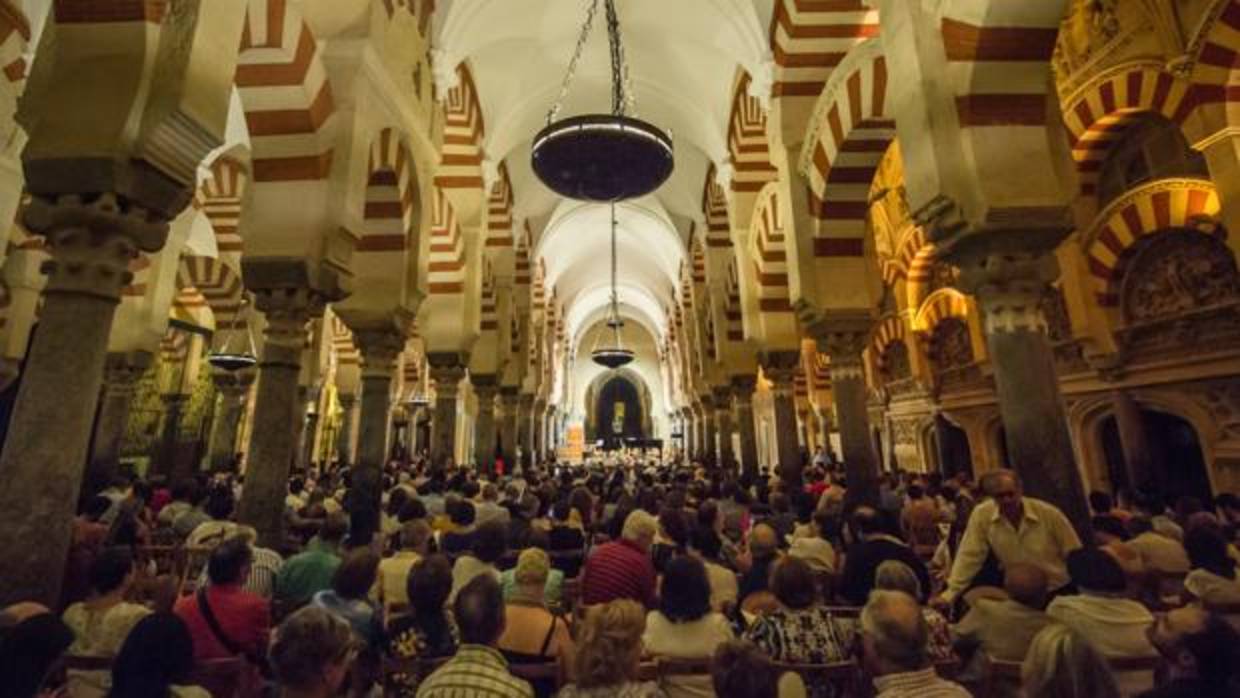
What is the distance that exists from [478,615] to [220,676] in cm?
76

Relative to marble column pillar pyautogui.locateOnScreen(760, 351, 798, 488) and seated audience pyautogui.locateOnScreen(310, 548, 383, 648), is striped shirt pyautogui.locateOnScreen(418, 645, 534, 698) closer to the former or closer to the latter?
seated audience pyautogui.locateOnScreen(310, 548, 383, 648)

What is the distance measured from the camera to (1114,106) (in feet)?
16.9

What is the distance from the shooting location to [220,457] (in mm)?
7305

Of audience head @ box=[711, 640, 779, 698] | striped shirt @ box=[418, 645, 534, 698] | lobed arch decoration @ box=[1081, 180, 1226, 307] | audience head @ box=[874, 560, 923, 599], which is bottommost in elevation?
striped shirt @ box=[418, 645, 534, 698]

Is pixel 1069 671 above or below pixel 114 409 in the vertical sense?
below

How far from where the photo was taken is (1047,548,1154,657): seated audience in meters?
1.58

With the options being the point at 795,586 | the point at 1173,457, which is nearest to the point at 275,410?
the point at 795,586

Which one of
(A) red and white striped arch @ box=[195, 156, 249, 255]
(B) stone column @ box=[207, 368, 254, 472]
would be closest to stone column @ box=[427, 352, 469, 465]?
(B) stone column @ box=[207, 368, 254, 472]

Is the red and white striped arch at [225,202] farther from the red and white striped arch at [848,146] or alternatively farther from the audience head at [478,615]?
the audience head at [478,615]

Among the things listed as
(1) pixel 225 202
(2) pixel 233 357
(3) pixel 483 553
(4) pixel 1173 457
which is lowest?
(3) pixel 483 553

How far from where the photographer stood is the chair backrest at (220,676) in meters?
1.48

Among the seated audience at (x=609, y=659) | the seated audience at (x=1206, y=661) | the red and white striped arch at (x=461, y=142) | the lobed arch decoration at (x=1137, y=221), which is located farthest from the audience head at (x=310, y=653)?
the red and white striped arch at (x=461, y=142)

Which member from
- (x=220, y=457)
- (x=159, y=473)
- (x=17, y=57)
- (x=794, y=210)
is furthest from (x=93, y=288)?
(x=159, y=473)

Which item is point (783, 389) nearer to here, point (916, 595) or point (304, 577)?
point (916, 595)
